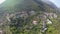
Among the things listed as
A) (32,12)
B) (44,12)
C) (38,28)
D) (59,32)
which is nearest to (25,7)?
(32,12)

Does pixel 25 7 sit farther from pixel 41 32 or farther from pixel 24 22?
pixel 41 32

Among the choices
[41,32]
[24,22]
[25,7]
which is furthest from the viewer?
[25,7]

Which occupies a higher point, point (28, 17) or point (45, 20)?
point (28, 17)

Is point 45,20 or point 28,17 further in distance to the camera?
point 28,17

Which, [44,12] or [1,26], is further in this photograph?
[44,12]

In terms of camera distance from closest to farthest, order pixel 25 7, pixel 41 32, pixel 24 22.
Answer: pixel 41 32 < pixel 24 22 < pixel 25 7

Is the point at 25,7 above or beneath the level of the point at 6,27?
above

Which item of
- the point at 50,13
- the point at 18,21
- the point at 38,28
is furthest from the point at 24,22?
the point at 50,13

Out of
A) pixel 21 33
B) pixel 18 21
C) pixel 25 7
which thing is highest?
pixel 25 7

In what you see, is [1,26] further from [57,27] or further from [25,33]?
[57,27]
